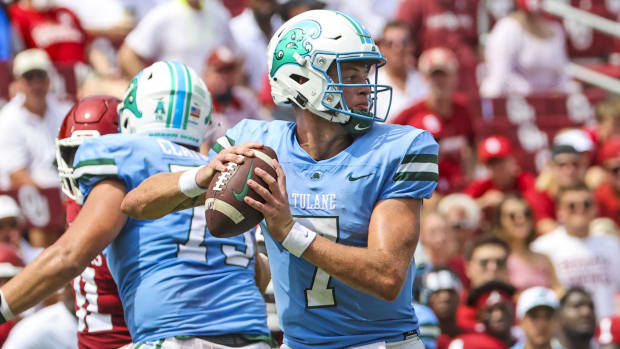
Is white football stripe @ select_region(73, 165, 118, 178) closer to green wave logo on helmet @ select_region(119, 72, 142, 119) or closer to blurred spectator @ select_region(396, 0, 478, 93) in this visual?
green wave logo on helmet @ select_region(119, 72, 142, 119)

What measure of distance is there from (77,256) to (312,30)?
117cm

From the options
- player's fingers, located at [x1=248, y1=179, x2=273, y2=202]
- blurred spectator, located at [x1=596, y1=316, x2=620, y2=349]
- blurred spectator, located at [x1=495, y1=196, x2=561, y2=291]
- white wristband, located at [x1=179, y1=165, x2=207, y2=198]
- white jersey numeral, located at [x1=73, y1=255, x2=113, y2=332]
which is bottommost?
blurred spectator, located at [x1=596, y1=316, x2=620, y2=349]

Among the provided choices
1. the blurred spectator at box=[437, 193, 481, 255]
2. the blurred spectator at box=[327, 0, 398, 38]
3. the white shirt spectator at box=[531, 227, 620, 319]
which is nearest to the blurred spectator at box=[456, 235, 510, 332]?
the blurred spectator at box=[437, 193, 481, 255]

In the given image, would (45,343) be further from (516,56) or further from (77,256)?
(516,56)

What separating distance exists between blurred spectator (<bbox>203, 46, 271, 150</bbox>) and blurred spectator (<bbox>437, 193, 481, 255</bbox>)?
5.72 feet

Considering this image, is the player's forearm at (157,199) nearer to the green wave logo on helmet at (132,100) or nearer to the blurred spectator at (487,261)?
the green wave logo on helmet at (132,100)

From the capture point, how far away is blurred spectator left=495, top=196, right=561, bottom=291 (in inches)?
311

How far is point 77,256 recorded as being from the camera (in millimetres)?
3861

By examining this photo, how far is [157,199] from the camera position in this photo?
12.0 feet

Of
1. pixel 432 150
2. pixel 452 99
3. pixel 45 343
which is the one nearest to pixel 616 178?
pixel 452 99

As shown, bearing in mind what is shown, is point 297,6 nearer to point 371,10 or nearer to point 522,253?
point 371,10

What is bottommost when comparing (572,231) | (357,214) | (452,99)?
(572,231)

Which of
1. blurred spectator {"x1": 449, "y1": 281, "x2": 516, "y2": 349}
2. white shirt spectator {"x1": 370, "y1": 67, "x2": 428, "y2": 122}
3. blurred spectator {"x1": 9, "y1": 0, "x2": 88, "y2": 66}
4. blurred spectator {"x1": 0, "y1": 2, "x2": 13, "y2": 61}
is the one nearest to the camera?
blurred spectator {"x1": 449, "y1": 281, "x2": 516, "y2": 349}

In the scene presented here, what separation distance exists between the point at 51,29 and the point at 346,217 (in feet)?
22.9
